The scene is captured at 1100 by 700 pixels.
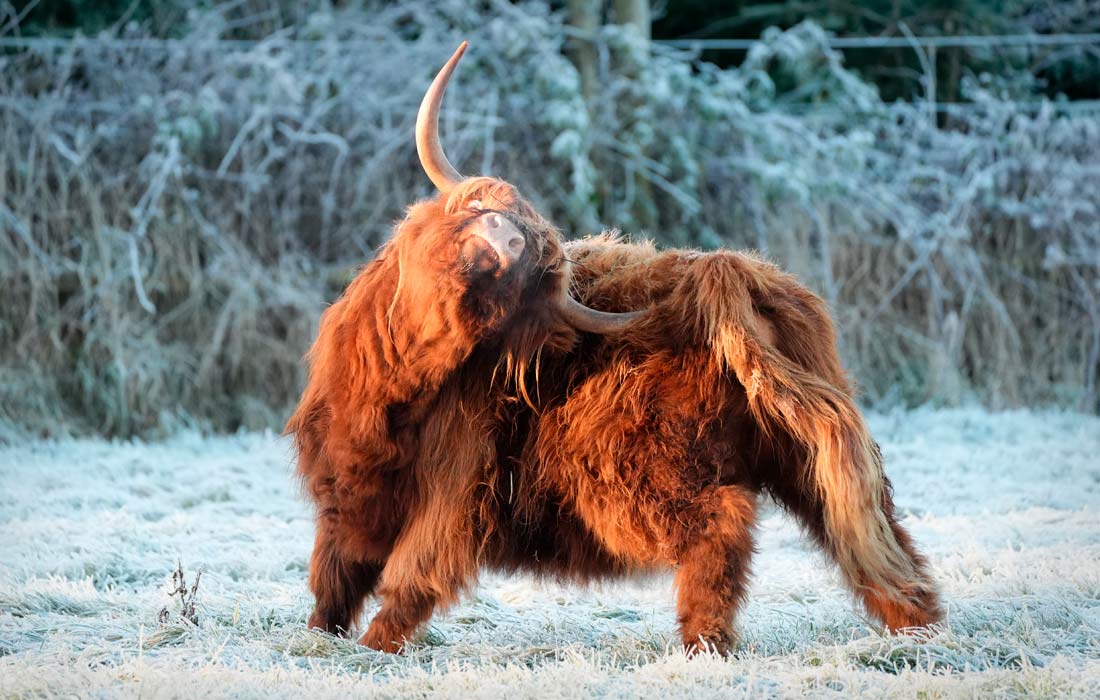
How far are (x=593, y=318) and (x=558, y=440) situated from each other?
408 millimetres

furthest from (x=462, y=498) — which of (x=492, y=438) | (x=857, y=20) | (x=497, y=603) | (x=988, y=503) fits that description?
(x=857, y=20)

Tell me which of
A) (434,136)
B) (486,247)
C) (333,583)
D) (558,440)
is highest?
(434,136)

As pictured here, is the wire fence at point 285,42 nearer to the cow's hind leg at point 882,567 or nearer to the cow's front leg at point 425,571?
the cow's front leg at point 425,571

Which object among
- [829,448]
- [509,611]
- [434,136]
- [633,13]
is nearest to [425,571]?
[509,611]

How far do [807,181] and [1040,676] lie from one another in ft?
25.4

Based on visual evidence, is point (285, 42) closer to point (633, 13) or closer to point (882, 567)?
point (633, 13)

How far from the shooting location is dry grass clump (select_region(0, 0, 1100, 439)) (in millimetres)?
9602

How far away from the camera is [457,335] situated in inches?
145

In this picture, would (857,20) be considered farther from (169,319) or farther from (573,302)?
(573,302)

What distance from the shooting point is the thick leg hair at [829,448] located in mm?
3793

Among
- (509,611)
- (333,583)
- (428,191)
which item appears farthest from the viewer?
(428,191)

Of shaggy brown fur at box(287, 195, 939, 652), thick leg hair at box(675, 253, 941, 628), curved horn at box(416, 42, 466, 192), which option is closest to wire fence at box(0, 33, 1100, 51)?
curved horn at box(416, 42, 466, 192)

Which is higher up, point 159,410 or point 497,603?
point 497,603

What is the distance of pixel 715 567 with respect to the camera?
3.72 metres
